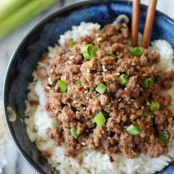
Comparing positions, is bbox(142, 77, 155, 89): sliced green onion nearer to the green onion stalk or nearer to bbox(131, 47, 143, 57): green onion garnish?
bbox(131, 47, 143, 57): green onion garnish

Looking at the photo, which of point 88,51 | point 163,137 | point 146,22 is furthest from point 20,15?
point 163,137

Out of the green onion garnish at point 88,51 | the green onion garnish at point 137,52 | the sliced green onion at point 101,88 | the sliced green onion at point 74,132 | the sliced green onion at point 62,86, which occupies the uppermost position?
the green onion garnish at point 88,51

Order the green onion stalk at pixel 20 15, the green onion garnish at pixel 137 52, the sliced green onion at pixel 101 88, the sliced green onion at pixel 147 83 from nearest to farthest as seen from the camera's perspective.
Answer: the sliced green onion at pixel 101 88
the sliced green onion at pixel 147 83
the green onion garnish at pixel 137 52
the green onion stalk at pixel 20 15

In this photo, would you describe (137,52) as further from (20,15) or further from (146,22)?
(20,15)

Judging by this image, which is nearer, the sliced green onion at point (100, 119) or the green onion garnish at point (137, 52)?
the sliced green onion at point (100, 119)

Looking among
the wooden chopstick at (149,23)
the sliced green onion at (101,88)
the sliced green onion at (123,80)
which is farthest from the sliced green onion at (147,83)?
the wooden chopstick at (149,23)

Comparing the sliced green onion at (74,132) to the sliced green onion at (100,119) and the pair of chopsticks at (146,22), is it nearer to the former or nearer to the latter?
the sliced green onion at (100,119)

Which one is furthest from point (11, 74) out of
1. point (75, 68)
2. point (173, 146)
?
point (173, 146)

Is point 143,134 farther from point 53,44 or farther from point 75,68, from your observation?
point 53,44
